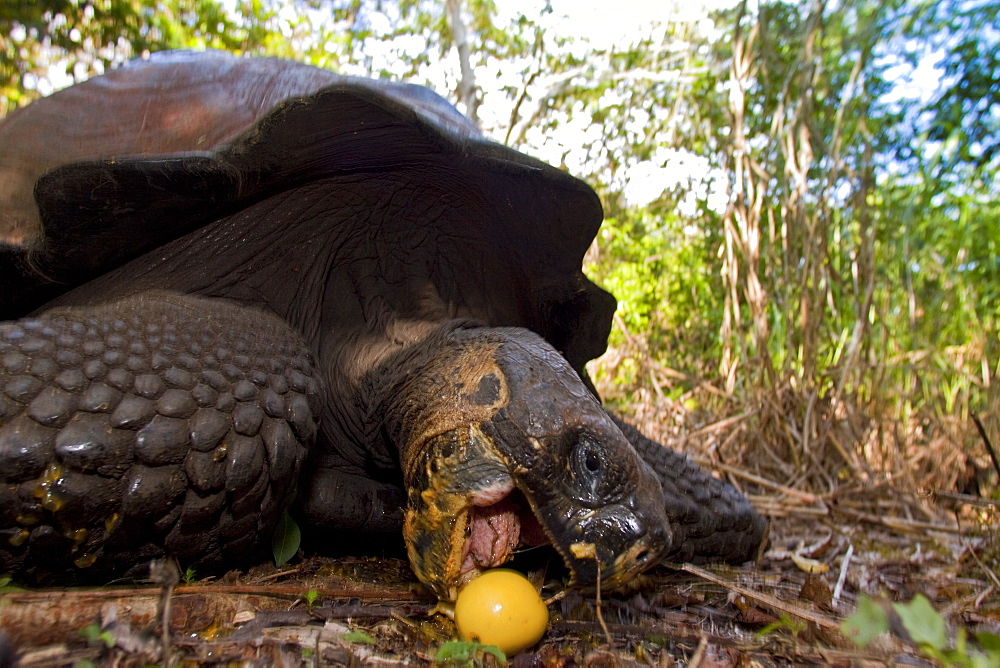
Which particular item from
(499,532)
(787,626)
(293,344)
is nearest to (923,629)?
(787,626)

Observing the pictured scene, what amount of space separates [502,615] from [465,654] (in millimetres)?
104

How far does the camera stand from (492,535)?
4.66 feet

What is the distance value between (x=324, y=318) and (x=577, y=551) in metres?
1.27

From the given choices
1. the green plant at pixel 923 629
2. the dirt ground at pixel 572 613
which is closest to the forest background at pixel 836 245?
the dirt ground at pixel 572 613

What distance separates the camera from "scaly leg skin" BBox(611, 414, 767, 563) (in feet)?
6.40

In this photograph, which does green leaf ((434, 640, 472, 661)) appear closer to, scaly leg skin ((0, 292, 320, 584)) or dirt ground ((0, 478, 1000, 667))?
dirt ground ((0, 478, 1000, 667))

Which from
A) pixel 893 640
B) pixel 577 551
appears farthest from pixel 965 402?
pixel 577 551

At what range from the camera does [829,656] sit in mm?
1119

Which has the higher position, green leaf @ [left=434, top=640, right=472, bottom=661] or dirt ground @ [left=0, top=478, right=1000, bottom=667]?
green leaf @ [left=434, top=640, right=472, bottom=661]

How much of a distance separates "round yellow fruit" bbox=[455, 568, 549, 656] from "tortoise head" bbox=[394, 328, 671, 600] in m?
0.11

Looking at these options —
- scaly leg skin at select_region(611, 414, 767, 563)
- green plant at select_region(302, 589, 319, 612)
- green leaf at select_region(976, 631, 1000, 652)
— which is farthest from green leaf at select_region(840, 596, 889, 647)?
scaly leg skin at select_region(611, 414, 767, 563)

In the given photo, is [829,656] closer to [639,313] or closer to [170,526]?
[170,526]

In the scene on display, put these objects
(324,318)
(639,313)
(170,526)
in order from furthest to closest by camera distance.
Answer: (639,313), (324,318), (170,526)

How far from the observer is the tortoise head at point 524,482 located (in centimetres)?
125
